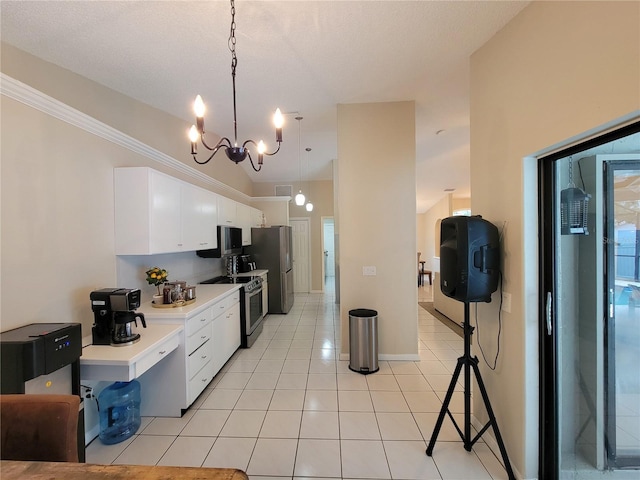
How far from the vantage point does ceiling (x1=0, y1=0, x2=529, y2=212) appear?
5.91 ft

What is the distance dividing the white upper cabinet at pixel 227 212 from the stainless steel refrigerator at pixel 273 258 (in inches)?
37.5

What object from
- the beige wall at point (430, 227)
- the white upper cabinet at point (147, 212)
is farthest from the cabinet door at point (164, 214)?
the beige wall at point (430, 227)

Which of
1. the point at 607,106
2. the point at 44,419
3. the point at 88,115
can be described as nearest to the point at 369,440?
the point at 44,419

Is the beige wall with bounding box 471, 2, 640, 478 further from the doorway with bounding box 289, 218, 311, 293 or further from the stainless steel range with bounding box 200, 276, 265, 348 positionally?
the doorway with bounding box 289, 218, 311, 293

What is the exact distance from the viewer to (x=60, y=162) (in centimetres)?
202

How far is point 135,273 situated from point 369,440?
2635 mm

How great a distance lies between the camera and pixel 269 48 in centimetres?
224

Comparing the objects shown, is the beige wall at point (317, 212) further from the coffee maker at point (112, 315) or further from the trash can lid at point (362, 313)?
the coffee maker at point (112, 315)

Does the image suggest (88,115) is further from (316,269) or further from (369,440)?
(316,269)

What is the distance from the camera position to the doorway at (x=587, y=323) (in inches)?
62.0

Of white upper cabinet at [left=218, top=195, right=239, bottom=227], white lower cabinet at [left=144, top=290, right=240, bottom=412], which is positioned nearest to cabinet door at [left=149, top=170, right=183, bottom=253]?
white lower cabinet at [left=144, top=290, right=240, bottom=412]

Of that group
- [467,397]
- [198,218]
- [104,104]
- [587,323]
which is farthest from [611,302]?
[104,104]

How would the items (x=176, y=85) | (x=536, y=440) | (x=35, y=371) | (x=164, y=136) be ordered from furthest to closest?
(x=164, y=136) → (x=176, y=85) → (x=536, y=440) → (x=35, y=371)

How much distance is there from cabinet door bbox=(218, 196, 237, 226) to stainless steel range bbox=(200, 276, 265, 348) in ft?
3.13
